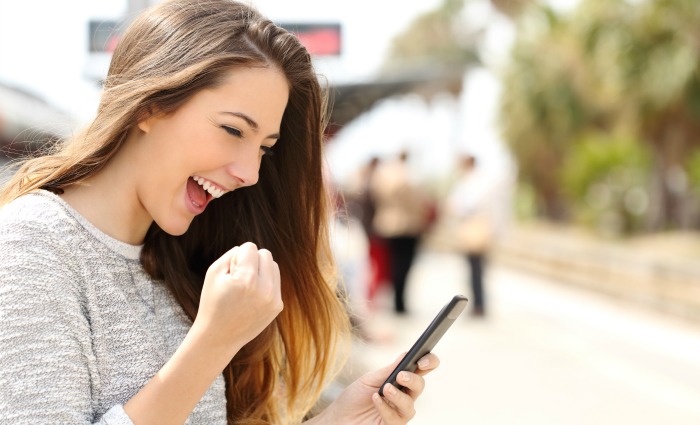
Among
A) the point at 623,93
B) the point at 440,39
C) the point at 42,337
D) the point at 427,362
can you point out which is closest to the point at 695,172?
the point at 623,93

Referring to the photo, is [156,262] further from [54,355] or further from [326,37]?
[326,37]

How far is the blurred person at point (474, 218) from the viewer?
920 centimetres

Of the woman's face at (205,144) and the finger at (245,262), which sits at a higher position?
the woman's face at (205,144)

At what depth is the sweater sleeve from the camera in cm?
139

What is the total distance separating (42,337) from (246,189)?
2.36 ft

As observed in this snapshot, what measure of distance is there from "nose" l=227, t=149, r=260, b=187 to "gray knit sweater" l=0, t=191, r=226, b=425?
232 millimetres

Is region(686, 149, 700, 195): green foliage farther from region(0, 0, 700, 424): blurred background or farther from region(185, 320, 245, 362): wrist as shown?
region(185, 320, 245, 362): wrist

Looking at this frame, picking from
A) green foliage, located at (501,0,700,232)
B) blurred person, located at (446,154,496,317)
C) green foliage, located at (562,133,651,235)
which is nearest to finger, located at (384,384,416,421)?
blurred person, located at (446,154,496,317)

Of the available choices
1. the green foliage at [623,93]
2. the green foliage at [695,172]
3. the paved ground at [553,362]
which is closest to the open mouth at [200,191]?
the paved ground at [553,362]

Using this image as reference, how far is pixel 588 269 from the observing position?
13094 millimetres

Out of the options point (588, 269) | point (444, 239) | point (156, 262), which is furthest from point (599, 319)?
point (444, 239)

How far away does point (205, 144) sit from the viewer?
1.63 m

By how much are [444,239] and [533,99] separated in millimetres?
11149

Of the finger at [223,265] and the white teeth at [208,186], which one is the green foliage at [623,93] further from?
the finger at [223,265]
